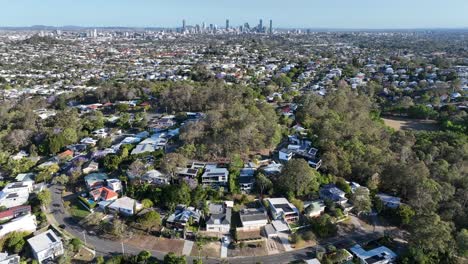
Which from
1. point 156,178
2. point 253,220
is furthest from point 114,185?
point 253,220

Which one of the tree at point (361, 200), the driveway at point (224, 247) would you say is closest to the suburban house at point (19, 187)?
the driveway at point (224, 247)

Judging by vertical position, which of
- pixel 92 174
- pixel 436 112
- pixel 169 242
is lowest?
pixel 169 242

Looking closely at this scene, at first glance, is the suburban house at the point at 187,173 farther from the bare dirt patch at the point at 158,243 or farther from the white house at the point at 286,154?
the white house at the point at 286,154

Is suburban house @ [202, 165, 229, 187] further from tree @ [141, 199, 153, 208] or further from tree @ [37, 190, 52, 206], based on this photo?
tree @ [37, 190, 52, 206]

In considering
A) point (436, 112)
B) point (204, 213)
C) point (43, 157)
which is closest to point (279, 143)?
point (204, 213)

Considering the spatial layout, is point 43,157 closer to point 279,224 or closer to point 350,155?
point 279,224

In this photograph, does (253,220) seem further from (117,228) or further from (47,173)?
(47,173)
